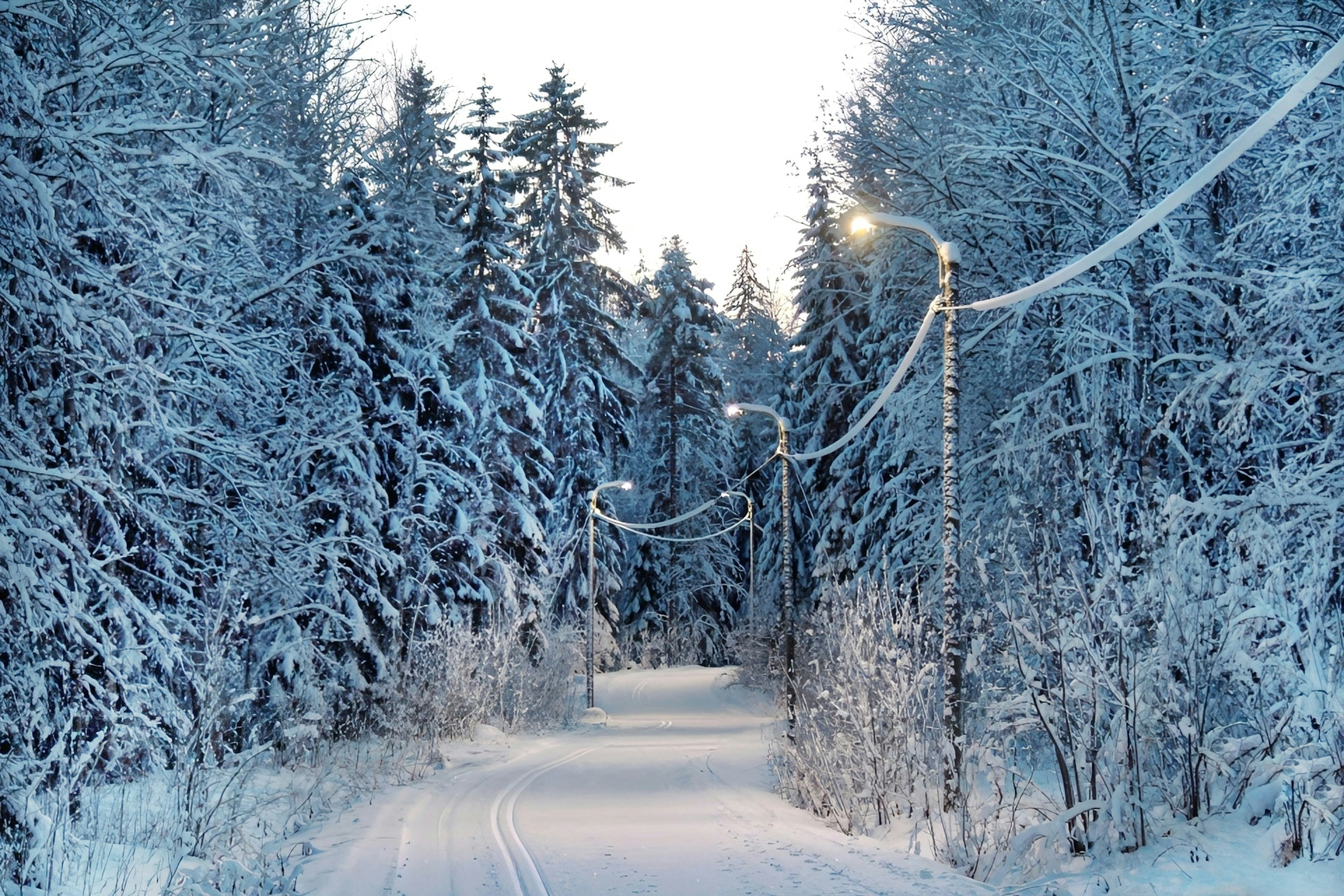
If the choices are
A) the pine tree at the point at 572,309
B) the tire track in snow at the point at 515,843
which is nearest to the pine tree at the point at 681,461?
the pine tree at the point at 572,309

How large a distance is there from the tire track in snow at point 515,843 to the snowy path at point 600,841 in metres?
0.03

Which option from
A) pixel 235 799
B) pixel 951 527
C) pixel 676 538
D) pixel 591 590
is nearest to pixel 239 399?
pixel 235 799

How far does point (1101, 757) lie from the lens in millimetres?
9039

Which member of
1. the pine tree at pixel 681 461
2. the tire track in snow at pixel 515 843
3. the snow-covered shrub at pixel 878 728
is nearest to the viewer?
the tire track in snow at pixel 515 843

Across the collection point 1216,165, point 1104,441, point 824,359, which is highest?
point 824,359

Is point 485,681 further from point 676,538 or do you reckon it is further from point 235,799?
point 676,538

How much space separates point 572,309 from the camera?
46750 millimetres

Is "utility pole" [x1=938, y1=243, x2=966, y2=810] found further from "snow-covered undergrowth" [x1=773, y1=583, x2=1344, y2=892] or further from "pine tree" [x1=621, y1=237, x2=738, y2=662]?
"pine tree" [x1=621, y1=237, x2=738, y2=662]

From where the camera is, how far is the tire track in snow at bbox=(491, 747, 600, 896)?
907cm

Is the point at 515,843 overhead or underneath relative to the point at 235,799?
underneath

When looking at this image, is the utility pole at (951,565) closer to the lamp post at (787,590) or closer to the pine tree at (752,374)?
the lamp post at (787,590)

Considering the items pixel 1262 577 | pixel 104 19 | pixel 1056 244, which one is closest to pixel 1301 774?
pixel 1262 577

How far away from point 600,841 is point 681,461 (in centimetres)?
4662

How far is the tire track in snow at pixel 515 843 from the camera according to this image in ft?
29.8
